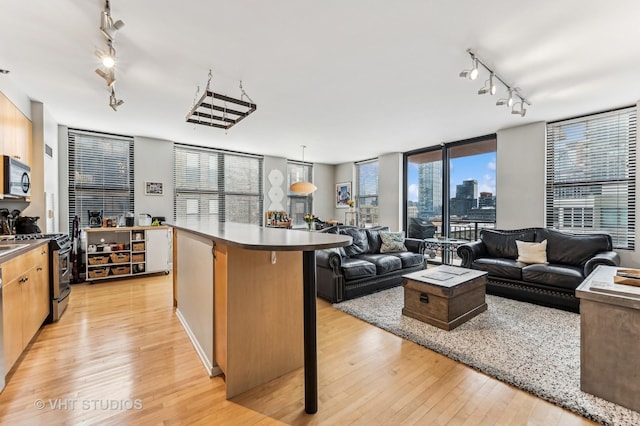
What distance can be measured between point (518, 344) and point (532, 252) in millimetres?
2072

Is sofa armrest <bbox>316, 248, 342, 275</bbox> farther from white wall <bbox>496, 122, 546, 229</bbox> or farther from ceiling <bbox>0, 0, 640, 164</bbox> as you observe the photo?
white wall <bbox>496, 122, 546, 229</bbox>

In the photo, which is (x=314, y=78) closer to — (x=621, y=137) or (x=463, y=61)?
(x=463, y=61)

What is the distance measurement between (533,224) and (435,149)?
245 cm

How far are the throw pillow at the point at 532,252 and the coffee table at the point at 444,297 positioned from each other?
1295 millimetres

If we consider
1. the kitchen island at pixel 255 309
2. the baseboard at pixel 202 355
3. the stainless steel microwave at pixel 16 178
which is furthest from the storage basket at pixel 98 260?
the kitchen island at pixel 255 309

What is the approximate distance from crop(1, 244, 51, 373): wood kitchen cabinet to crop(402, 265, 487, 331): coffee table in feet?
11.2

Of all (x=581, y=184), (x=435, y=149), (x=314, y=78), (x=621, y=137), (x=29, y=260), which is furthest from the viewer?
(x=435, y=149)

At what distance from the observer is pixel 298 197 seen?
795cm

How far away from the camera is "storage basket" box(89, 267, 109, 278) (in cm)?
464

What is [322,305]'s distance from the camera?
3.59 metres

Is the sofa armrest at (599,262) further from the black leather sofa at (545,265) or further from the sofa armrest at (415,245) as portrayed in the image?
the sofa armrest at (415,245)

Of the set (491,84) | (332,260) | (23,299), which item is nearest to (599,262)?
(491,84)

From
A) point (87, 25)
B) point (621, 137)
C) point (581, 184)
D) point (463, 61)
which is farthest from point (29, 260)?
point (621, 137)

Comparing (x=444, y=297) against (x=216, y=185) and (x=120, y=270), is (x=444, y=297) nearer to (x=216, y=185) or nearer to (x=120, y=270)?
(x=120, y=270)
